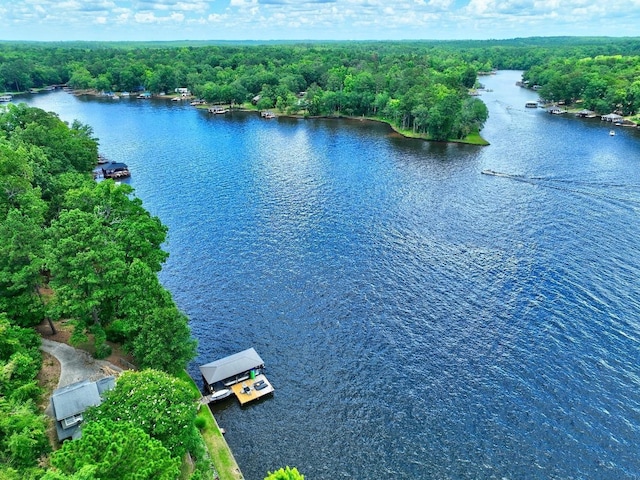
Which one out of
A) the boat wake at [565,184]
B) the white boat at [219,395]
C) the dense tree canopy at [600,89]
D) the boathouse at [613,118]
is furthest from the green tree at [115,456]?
the dense tree canopy at [600,89]

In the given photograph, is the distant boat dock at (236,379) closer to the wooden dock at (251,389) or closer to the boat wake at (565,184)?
the wooden dock at (251,389)

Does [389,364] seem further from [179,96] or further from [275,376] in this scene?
[179,96]

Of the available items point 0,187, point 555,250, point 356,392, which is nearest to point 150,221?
point 0,187

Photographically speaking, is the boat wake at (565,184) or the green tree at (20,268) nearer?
the green tree at (20,268)

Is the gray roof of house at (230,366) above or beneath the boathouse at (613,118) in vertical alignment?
beneath

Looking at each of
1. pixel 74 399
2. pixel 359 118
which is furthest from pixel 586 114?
pixel 74 399

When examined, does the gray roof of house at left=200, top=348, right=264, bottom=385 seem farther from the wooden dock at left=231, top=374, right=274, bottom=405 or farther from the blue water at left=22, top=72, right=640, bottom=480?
the blue water at left=22, top=72, right=640, bottom=480

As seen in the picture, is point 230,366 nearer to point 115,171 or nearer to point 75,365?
point 75,365
